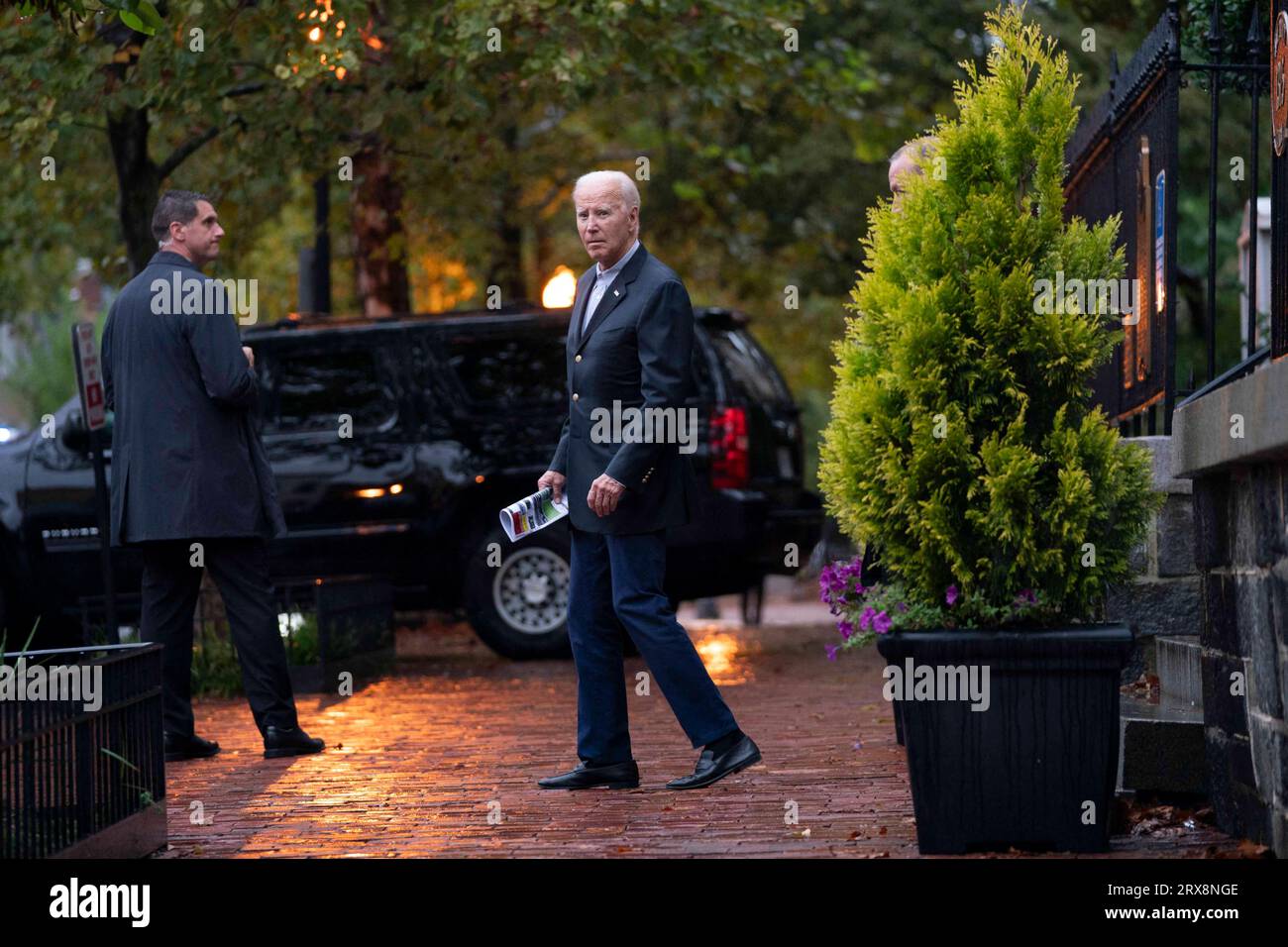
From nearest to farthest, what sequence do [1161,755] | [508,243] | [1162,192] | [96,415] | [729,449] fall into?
[1161,755], [1162,192], [96,415], [729,449], [508,243]

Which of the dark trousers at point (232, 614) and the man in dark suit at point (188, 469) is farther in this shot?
the dark trousers at point (232, 614)

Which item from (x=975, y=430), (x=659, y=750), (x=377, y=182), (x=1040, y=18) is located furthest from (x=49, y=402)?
(x=975, y=430)

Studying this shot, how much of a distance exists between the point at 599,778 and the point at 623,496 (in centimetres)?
101

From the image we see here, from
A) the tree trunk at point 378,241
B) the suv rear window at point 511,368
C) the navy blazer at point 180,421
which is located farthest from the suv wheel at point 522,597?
the tree trunk at point 378,241

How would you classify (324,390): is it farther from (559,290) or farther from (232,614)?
(232,614)

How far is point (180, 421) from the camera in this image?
25.1ft

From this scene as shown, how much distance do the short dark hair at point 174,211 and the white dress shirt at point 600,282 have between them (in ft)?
6.75

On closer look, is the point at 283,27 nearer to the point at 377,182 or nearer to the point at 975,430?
the point at 377,182

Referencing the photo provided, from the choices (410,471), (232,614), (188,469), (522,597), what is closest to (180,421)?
(188,469)

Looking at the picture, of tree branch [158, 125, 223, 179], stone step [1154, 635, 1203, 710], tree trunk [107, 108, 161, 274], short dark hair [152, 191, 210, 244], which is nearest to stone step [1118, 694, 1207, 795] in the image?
stone step [1154, 635, 1203, 710]

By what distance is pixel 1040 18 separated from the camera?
54.3 ft

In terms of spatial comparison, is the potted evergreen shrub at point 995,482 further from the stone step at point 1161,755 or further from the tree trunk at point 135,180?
the tree trunk at point 135,180

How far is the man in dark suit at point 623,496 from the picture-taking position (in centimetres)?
633
